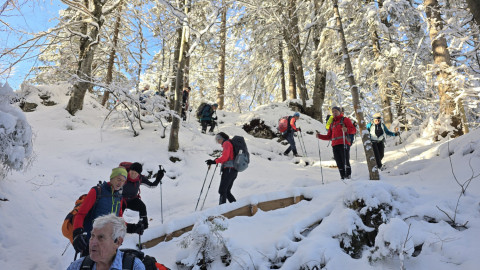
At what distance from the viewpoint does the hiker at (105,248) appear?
2.24 m

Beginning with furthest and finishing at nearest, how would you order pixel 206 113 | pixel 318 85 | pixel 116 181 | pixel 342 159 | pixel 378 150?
pixel 318 85, pixel 206 113, pixel 378 150, pixel 342 159, pixel 116 181

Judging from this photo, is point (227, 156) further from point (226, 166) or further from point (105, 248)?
point (105, 248)

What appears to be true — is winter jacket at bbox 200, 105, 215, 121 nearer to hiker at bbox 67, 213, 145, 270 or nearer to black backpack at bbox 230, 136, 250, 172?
black backpack at bbox 230, 136, 250, 172

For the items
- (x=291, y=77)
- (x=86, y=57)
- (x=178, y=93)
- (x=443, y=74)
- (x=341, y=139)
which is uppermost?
(x=291, y=77)

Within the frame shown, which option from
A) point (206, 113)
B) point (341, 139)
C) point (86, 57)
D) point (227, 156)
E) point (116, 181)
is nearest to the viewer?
point (116, 181)

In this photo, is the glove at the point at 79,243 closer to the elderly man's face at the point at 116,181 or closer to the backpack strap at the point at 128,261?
the elderly man's face at the point at 116,181

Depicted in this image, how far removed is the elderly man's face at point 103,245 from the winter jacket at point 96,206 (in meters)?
1.31

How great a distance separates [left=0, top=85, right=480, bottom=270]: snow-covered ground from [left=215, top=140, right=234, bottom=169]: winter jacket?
38.8 inches

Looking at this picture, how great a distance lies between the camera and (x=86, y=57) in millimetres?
11961

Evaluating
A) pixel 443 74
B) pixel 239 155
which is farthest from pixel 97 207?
pixel 443 74

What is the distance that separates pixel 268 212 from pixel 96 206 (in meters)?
3.03

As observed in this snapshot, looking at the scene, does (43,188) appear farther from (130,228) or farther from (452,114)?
(452,114)

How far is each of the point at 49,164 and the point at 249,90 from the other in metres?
13.6

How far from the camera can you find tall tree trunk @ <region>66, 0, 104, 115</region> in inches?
456
